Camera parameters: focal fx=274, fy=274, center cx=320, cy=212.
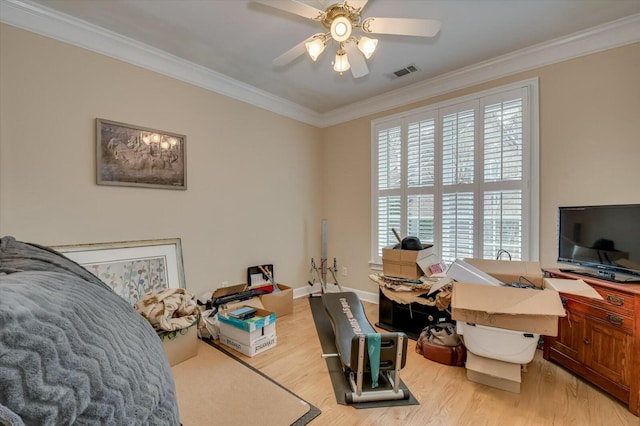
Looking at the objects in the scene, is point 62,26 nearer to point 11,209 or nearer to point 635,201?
point 11,209

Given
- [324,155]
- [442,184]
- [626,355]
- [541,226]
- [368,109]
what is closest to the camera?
[626,355]

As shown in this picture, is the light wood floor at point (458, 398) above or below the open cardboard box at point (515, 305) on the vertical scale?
below

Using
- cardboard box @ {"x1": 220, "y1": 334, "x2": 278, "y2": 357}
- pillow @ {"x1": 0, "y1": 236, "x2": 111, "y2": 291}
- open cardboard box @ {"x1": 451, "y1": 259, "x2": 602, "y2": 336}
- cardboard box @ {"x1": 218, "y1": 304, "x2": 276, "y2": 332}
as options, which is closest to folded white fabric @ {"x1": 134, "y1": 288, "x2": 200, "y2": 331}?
cardboard box @ {"x1": 218, "y1": 304, "x2": 276, "y2": 332}

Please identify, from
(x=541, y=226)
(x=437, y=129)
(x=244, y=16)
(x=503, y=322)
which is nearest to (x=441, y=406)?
(x=503, y=322)

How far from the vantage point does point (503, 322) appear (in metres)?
1.84

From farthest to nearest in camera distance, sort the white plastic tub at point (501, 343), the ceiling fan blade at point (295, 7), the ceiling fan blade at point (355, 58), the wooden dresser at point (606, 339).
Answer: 1. the ceiling fan blade at point (355, 58)
2. the white plastic tub at point (501, 343)
3. the wooden dresser at point (606, 339)
4. the ceiling fan blade at point (295, 7)

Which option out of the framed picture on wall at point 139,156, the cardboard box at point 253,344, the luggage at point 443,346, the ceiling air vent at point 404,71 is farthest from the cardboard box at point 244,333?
the ceiling air vent at point 404,71

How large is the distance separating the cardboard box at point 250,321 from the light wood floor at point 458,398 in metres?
0.26

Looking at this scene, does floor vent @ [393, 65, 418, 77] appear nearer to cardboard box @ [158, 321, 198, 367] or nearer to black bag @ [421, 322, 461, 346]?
black bag @ [421, 322, 461, 346]

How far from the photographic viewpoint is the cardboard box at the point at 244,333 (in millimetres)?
2414

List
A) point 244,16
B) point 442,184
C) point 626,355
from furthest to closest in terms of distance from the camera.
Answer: point 442,184 → point 244,16 → point 626,355

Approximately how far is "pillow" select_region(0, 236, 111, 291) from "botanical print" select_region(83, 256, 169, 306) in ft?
5.76

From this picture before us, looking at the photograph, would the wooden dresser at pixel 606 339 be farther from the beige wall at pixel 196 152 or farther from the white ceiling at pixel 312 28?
the white ceiling at pixel 312 28

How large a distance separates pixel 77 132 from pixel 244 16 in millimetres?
1724
